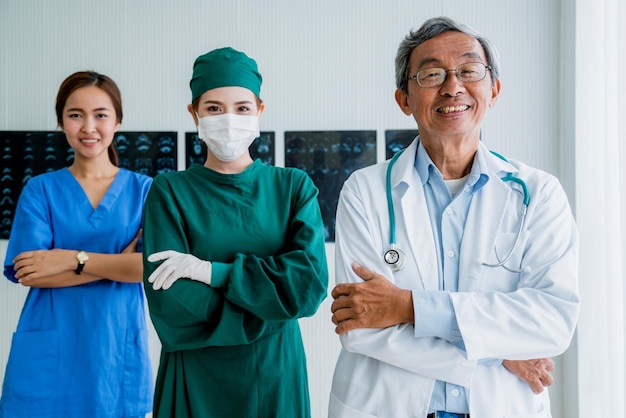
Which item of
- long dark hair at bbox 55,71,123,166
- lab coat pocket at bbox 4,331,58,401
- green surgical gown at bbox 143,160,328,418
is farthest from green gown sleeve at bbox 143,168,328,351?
long dark hair at bbox 55,71,123,166

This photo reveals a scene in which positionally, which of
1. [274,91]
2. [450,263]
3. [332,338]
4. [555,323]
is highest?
[274,91]

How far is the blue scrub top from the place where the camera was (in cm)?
206

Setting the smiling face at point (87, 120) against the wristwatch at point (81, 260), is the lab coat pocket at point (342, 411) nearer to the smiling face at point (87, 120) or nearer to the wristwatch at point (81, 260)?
the wristwatch at point (81, 260)

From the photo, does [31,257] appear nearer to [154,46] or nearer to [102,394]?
[102,394]

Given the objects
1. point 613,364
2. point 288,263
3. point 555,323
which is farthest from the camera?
point 613,364

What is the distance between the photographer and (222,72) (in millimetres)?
1727

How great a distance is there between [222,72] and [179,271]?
58cm

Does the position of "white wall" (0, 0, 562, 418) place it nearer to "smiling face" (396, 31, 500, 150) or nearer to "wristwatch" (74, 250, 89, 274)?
"wristwatch" (74, 250, 89, 274)

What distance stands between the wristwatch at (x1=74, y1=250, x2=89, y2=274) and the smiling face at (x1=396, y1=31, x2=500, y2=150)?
1.23 metres

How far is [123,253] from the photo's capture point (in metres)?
2.09

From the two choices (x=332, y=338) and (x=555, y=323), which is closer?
(x=555, y=323)

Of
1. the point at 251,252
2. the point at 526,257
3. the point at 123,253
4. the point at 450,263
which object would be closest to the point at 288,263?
the point at 251,252

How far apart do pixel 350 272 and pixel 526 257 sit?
1.31 ft

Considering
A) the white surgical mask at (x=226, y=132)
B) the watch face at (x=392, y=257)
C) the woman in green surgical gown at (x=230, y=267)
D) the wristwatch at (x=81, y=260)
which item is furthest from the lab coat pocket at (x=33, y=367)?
the watch face at (x=392, y=257)
